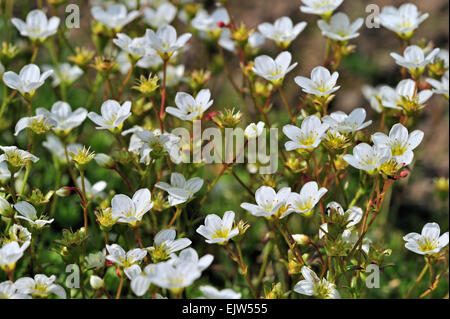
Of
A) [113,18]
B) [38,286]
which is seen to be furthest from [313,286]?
[113,18]

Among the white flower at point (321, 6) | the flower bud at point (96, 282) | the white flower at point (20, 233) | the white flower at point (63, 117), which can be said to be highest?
the white flower at point (321, 6)

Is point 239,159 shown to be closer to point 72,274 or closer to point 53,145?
point 72,274

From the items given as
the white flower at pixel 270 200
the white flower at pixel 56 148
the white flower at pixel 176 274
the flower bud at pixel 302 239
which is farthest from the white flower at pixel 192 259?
the white flower at pixel 56 148

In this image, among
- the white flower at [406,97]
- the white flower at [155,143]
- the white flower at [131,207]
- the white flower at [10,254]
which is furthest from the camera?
the white flower at [406,97]

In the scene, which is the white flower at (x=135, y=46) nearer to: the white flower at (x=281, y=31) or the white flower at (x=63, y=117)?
the white flower at (x=63, y=117)

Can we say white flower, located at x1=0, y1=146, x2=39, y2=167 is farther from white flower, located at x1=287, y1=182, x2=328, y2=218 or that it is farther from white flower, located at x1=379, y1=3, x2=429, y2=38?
white flower, located at x1=379, y1=3, x2=429, y2=38

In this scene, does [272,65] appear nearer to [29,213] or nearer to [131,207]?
[131,207]

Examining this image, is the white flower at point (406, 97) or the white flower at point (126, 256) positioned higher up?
the white flower at point (406, 97)
